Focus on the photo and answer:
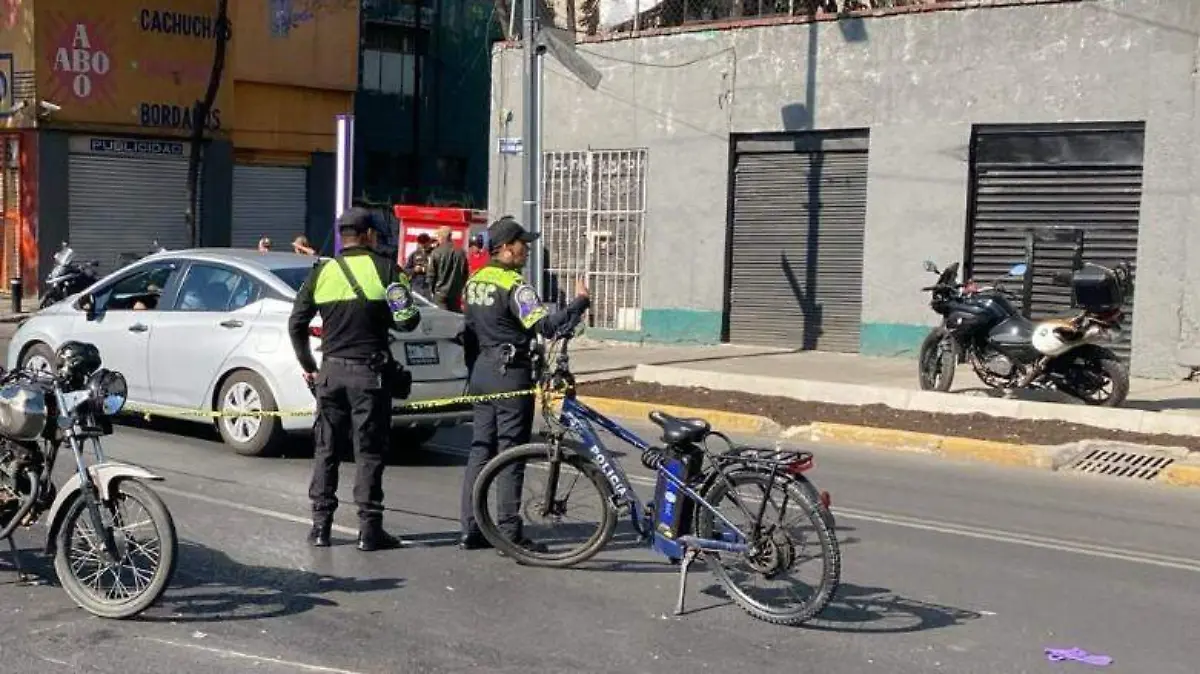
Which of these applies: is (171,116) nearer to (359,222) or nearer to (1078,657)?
(359,222)

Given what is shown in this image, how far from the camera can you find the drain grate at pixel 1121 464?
410 inches

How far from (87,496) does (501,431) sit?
214 cm

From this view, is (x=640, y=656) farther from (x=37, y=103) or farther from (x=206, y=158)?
(x=206, y=158)

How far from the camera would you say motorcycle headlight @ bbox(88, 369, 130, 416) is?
19.1 ft

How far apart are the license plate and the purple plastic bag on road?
17.1 ft

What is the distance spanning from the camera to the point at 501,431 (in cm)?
703

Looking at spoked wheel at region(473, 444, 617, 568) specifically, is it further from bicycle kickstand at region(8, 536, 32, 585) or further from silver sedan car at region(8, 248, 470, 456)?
silver sedan car at region(8, 248, 470, 456)

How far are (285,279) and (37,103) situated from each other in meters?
19.0

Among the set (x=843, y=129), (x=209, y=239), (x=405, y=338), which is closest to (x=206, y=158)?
(x=209, y=239)

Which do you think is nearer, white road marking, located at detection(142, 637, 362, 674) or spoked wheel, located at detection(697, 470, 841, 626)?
white road marking, located at detection(142, 637, 362, 674)

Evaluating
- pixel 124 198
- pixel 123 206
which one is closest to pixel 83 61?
pixel 124 198

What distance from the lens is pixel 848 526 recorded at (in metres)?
8.17

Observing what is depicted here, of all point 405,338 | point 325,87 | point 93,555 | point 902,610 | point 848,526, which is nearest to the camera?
point 93,555

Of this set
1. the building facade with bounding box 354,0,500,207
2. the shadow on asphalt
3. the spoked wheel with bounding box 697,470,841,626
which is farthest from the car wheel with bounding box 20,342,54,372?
the building facade with bounding box 354,0,500,207
